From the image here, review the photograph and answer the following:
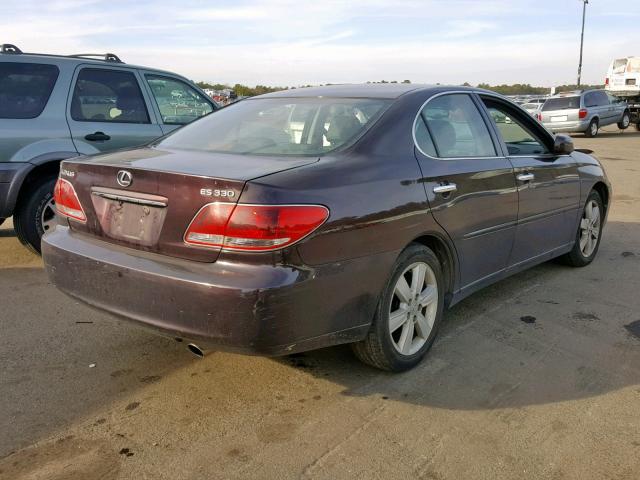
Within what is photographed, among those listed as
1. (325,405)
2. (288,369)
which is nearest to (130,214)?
(288,369)

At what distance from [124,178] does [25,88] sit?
300 cm

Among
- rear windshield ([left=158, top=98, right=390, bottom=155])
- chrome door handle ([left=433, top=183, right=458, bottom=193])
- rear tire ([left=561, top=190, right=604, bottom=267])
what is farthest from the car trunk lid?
rear tire ([left=561, top=190, right=604, bottom=267])

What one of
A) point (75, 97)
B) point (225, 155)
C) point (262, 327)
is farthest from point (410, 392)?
point (75, 97)

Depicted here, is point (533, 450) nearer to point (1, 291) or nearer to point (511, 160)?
point (511, 160)

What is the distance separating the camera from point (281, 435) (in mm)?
2746

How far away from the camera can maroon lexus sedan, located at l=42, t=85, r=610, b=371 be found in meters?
2.60

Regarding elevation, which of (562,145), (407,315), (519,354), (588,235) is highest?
(562,145)

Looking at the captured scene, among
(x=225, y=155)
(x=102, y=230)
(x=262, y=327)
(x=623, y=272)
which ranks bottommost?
(x=623, y=272)

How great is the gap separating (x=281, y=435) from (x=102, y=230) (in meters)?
1.33

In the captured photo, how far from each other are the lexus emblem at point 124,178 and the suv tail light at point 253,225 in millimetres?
455

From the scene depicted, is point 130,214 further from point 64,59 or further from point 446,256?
point 64,59

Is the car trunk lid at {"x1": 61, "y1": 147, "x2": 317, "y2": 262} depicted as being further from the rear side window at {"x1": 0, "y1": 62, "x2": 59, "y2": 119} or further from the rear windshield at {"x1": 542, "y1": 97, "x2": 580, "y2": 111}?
the rear windshield at {"x1": 542, "y1": 97, "x2": 580, "y2": 111}

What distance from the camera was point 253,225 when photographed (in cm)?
255

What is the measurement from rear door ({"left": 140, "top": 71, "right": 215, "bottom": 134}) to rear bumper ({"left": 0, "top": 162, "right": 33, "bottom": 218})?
148 cm
